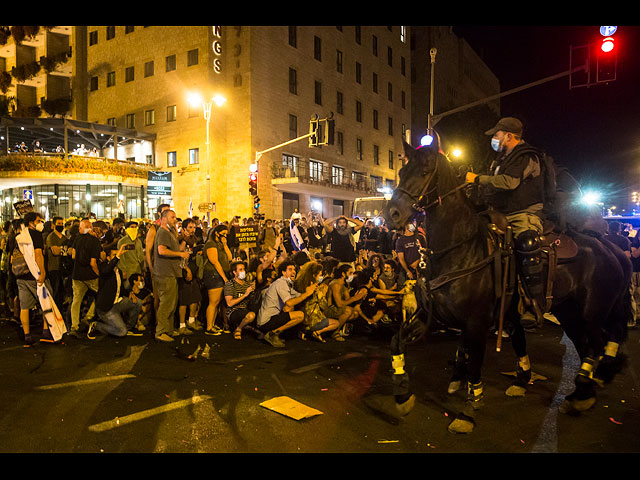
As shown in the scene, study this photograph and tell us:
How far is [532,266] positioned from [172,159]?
1422 inches

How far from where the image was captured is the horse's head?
4359 mm

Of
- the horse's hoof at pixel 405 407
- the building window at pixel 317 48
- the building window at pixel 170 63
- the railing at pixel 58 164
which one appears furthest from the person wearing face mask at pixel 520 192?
the building window at pixel 317 48

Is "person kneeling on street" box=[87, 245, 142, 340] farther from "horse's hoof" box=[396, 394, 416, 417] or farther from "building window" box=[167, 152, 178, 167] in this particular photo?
"building window" box=[167, 152, 178, 167]

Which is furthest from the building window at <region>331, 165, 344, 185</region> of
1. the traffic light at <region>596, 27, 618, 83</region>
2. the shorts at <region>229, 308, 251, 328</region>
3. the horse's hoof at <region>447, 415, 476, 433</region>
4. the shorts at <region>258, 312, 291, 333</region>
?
the horse's hoof at <region>447, 415, 476, 433</region>

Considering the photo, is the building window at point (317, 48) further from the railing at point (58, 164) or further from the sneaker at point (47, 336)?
the sneaker at point (47, 336)

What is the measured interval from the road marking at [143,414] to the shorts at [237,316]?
331 cm

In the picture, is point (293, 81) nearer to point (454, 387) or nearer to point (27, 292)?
point (27, 292)

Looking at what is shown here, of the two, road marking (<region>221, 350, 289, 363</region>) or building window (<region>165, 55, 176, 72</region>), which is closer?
road marking (<region>221, 350, 289, 363</region>)

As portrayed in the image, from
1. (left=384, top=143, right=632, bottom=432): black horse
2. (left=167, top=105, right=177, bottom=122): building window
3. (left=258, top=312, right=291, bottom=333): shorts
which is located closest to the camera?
(left=384, top=143, right=632, bottom=432): black horse

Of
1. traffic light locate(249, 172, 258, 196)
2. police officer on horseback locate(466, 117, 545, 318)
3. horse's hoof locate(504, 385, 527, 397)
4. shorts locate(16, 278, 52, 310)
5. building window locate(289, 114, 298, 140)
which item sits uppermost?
building window locate(289, 114, 298, 140)

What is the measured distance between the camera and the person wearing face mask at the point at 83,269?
858 cm

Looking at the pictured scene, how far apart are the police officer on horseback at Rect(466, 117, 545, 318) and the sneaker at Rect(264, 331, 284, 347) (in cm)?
427
